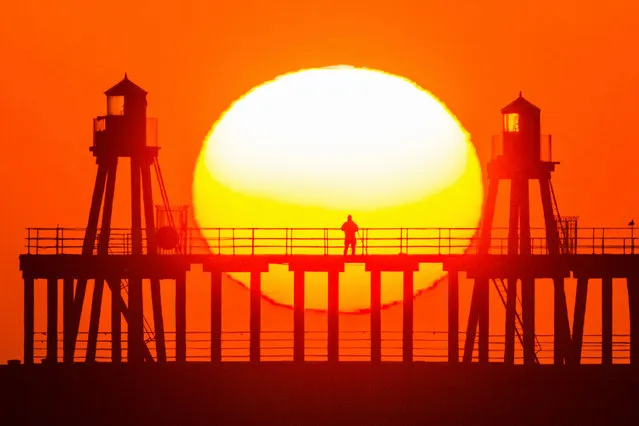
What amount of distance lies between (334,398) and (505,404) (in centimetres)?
568

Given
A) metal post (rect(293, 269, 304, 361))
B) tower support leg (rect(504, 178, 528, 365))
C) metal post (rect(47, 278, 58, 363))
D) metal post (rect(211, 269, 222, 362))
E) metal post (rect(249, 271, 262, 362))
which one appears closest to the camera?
metal post (rect(211, 269, 222, 362))

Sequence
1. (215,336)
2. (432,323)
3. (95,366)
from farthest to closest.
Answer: (432,323) → (215,336) → (95,366)

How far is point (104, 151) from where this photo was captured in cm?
8069

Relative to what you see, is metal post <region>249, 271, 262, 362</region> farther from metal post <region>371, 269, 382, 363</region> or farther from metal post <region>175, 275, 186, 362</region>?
metal post <region>371, 269, 382, 363</region>

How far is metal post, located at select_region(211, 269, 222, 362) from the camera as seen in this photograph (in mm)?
79250

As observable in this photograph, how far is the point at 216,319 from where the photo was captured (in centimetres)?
7975

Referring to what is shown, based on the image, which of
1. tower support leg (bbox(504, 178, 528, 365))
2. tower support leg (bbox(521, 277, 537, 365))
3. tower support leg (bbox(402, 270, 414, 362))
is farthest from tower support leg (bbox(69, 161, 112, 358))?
tower support leg (bbox(521, 277, 537, 365))

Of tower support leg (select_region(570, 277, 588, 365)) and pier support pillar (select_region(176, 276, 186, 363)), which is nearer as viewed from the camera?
pier support pillar (select_region(176, 276, 186, 363))

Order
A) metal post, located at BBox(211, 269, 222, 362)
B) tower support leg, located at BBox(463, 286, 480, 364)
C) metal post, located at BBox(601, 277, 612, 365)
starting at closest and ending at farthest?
metal post, located at BBox(211, 269, 222, 362) → metal post, located at BBox(601, 277, 612, 365) → tower support leg, located at BBox(463, 286, 480, 364)

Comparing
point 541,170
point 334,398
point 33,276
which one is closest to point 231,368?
point 334,398

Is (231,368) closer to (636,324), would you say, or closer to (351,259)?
(351,259)

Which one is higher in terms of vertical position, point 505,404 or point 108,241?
point 108,241

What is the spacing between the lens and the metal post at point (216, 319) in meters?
79.2

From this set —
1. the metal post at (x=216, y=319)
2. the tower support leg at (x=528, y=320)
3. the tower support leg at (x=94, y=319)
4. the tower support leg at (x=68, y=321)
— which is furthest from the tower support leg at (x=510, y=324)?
the tower support leg at (x=68, y=321)
